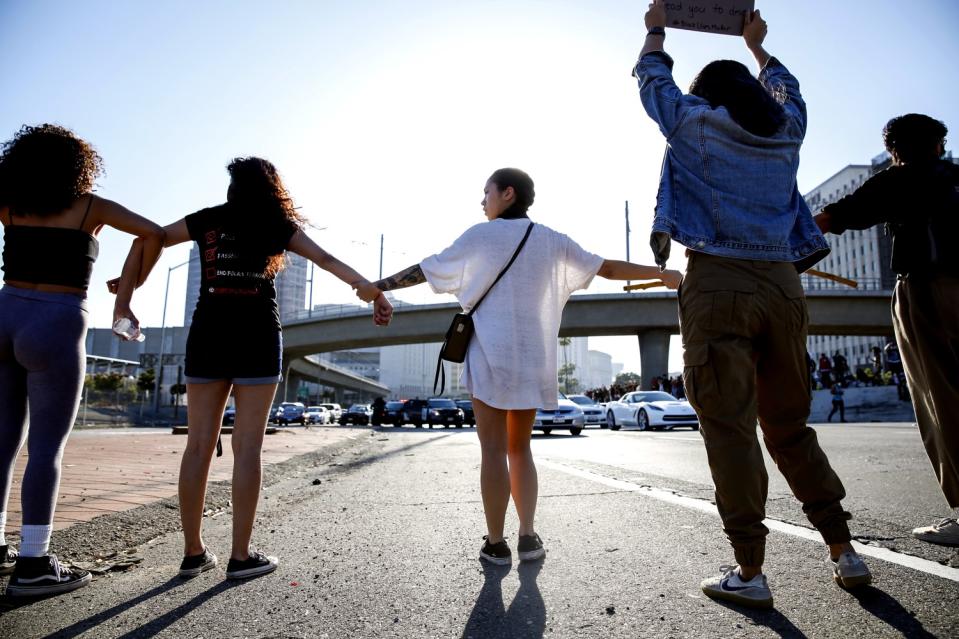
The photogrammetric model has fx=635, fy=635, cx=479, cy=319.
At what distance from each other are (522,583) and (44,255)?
98.5 inches

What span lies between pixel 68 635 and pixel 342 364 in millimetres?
164867

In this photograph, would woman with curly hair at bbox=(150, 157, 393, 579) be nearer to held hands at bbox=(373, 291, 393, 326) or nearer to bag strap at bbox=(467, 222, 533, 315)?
held hands at bbox=(373, 291, 393, 326)

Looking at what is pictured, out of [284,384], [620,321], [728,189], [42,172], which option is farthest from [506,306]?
[284,384]

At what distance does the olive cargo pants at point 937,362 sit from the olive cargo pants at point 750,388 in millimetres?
762

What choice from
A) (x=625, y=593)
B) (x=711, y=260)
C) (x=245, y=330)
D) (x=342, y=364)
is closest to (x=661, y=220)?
(x=711, y=260)

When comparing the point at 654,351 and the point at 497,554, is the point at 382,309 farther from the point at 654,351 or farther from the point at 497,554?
the point at 654,351

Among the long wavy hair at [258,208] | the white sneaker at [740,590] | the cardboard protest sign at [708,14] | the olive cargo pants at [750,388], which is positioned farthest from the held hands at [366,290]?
the white sneaker at [740,590]

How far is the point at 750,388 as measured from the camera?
7.57 ft

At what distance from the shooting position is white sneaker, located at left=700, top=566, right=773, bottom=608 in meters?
2.13

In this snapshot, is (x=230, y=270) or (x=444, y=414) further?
(x=444, y=414)

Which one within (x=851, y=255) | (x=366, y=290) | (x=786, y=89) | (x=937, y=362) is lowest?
(x=937, y=362)

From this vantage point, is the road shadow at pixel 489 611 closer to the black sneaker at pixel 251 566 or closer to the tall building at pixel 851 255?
the black sneaker at pixel 251 566

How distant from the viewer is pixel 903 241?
2938mm

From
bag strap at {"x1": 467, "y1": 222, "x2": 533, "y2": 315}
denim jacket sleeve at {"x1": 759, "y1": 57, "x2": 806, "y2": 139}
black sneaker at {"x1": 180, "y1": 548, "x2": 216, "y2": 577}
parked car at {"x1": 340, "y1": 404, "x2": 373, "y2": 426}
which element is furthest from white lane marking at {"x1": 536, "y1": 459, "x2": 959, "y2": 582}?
parked car at {"x1": 340, "y1": 404, "x2": 373, "y2": 426}
